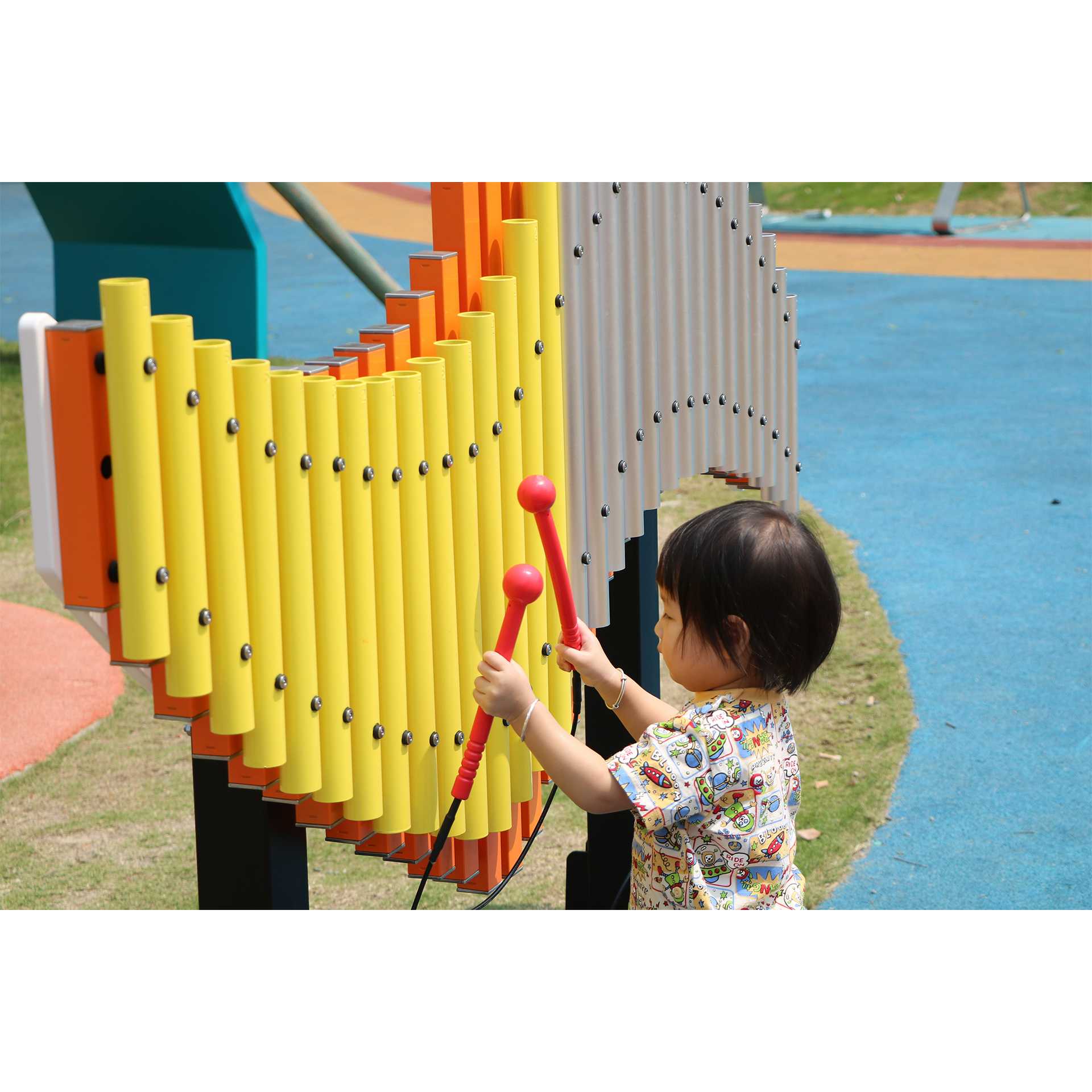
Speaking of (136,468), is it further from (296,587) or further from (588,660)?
(588,660)

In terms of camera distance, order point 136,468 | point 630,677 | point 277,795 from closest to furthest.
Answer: point 136,468 → point 277,795 → point 630,677

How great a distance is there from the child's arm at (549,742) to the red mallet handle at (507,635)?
0.04 m

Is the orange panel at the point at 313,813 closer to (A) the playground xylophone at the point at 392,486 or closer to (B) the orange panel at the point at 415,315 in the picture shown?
(A) the playground xylophone at the point at 392,486

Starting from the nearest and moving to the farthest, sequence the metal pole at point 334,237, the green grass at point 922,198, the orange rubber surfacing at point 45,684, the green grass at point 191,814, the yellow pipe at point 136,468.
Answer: the yellow pipe at point 136,468 → the green grass at point 191,814 → the orange rubber surfacing at point 45,684 → the metal pole at point 334,237 → the green grass at point 922,198

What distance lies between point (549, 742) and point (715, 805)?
0.30 metres

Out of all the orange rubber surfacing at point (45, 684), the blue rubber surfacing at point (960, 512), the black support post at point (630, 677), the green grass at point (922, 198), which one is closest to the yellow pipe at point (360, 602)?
the black support post at point (630, 677)

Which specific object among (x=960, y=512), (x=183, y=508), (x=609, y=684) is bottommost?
(x=960, y=512)

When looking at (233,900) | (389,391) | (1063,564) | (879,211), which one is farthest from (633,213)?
(879,211)

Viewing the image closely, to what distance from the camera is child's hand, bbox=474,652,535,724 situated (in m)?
2.57

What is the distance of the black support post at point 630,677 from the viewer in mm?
3918

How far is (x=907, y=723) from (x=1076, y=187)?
1386cm

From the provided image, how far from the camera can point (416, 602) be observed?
2.65 metres

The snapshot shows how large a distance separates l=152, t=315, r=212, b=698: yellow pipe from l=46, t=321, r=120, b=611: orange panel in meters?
0.08

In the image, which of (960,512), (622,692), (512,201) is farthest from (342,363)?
(960,512)
